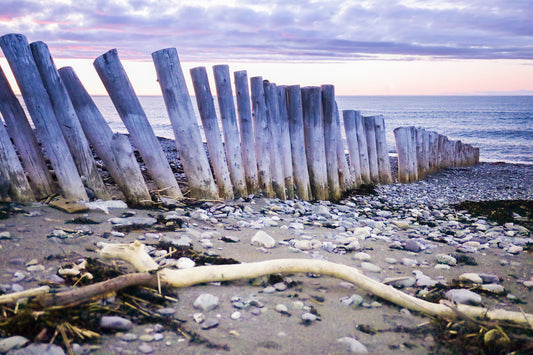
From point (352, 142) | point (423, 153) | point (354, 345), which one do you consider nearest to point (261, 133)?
point (352, 142)

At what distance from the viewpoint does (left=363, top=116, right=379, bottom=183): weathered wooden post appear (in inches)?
319

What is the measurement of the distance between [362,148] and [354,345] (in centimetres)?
592

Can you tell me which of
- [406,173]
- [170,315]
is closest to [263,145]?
[170,315]

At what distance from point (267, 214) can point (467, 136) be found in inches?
961

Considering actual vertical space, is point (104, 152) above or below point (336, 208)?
above

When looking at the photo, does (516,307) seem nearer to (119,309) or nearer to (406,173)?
(119,309)

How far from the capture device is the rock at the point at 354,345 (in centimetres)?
221

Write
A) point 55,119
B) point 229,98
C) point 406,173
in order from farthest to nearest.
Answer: point 406,173 → point 229,98 → point 55,119

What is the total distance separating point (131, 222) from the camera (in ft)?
13.1

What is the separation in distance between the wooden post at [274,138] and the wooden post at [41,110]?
8.59 feet

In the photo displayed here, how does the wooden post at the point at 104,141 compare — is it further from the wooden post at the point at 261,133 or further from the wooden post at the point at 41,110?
the wooden post at the point at 261,133

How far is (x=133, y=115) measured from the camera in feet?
15.7

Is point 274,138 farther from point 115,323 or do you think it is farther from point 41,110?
point 115,323

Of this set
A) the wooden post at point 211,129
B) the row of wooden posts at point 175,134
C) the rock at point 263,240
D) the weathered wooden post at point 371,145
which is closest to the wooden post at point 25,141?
the row of wooden posts at point 175,134
